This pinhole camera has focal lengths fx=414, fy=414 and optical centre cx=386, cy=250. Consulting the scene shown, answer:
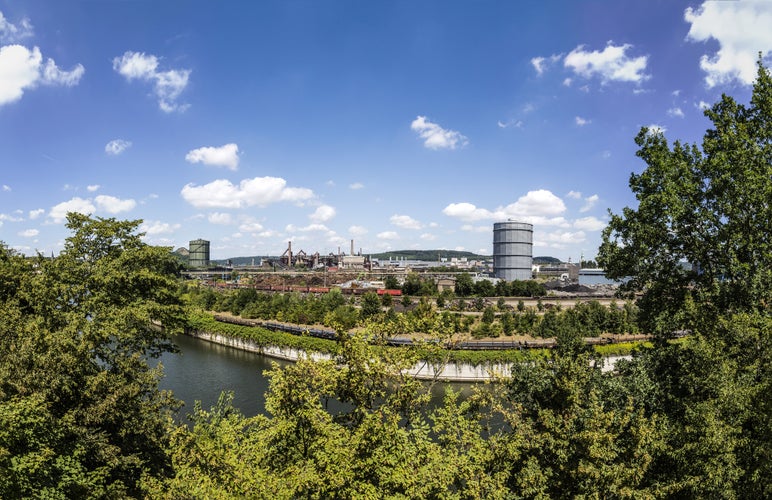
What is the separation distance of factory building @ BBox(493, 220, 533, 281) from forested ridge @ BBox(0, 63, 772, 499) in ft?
266

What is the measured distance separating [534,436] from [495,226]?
90.4 metres

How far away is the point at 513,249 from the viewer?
317 ft

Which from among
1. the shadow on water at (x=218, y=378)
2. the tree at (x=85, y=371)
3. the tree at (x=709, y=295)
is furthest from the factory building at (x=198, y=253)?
the tree at (x=709, y=295)

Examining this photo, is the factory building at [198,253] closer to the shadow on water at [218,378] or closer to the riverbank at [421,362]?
the riverbank at [421,362]

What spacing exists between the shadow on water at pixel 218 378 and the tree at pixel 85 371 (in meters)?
9.67

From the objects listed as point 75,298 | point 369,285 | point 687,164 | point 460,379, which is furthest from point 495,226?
point 75,298

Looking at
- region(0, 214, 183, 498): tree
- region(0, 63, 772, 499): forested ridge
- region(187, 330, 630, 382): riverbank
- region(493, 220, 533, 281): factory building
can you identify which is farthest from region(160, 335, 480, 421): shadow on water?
region(493, 220, 533, 281): factory building

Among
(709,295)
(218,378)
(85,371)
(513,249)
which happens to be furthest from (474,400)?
(513,249)

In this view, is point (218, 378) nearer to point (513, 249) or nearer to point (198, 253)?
point (513, 249)

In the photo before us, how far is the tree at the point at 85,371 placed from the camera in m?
9.30

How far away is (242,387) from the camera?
33375mm

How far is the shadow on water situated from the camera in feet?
96.8

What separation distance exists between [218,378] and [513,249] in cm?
7596

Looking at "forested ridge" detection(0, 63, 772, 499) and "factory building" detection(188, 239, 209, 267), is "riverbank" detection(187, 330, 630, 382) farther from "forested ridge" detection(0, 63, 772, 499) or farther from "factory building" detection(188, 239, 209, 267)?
"factory building" detection(188, 239, 209, 267)
